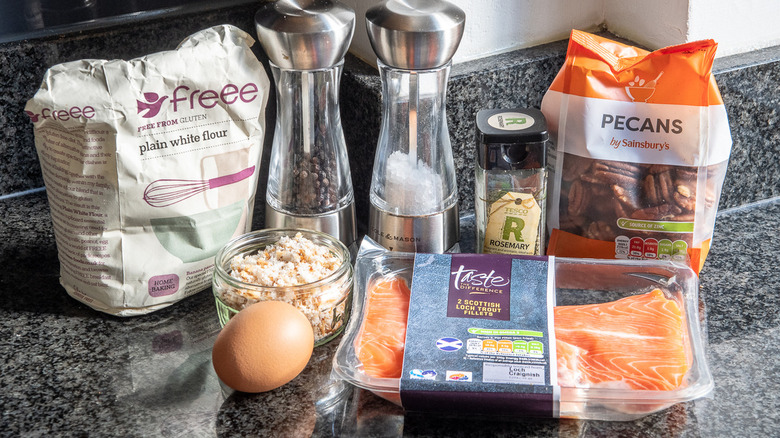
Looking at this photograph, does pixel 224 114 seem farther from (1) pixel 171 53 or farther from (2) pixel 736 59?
(2) pixel 736 59

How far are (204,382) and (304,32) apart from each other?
0.38 meters

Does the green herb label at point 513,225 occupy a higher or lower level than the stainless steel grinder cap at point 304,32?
lower

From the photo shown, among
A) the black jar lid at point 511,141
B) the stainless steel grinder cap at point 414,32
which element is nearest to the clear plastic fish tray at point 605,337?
the black jar lid at point 511,141

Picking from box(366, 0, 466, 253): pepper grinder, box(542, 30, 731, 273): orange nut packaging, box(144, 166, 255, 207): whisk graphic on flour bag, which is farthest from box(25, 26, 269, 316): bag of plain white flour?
box(542, 30, 731, 273): orange nut packaging

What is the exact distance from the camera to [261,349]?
79 cm

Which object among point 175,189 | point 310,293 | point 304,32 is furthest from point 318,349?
point 304,32

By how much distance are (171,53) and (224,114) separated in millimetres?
88

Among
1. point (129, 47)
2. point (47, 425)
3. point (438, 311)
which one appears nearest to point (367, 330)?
point (438, 311)

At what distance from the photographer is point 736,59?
113 cm

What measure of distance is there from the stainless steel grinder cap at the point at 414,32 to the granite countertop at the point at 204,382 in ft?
Result: 1.06

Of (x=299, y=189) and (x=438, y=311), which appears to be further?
(x=299, y=189)

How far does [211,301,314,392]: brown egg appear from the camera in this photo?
0.79 meters

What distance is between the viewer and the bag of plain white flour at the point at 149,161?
34.3 inches

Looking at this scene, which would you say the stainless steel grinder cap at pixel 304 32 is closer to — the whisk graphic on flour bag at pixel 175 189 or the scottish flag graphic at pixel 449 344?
the whisk graphic on flour bag at pixel 175 189
